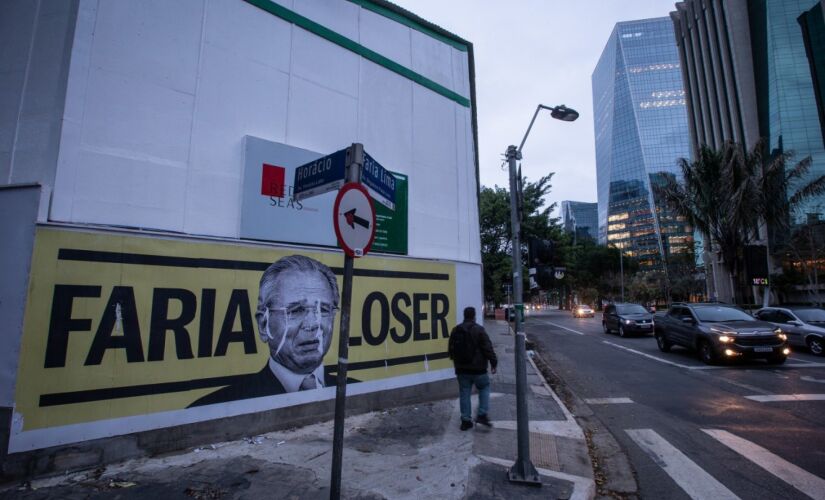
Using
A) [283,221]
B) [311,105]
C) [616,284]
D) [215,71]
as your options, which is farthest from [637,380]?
[616,284]

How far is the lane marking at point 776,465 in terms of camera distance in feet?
12.5

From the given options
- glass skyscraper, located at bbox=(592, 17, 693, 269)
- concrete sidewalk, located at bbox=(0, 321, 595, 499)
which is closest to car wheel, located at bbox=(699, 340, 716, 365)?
concrete sidewalk, located at bbox=(0, 321, 595, 499)

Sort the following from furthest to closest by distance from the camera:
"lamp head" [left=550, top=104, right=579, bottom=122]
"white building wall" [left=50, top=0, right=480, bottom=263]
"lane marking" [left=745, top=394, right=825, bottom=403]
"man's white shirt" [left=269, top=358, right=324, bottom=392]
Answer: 1. "lane marking" [left=745, top=394, right=825, bottom=403]
2. "lamp head" [left=550, top=104, right=579, bottom=122]
3. "man's white shirt" [left=269, top=358, right=324, bottom=392]
4. "white building wall" [left=50, top=0, right=480, bottom=263]

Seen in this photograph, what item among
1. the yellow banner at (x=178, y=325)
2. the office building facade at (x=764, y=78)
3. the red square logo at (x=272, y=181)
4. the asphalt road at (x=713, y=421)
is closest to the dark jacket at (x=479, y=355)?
the yellow banner at (x=178, y=325)

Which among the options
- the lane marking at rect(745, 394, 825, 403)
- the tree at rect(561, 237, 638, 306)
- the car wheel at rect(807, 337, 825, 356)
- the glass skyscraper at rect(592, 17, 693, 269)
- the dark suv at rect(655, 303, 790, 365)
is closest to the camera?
the lane marking at rect(745, 394, 825, 403)

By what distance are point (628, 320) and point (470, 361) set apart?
16106mm

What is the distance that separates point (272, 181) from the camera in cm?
598

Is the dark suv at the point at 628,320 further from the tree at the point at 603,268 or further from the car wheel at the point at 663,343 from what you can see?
the tree at the point at 603,268

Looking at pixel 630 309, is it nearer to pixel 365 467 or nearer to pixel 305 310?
pixel 305 310

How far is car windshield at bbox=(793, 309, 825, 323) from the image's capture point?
12945 millimetres

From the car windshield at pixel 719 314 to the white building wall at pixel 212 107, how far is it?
894cm

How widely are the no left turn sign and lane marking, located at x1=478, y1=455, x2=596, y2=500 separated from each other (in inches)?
122

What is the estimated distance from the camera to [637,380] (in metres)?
9.35

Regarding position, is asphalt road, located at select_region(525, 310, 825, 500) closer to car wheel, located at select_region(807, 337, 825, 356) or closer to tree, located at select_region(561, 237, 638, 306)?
car wheel, located at select_region(807, 337, 825, 356)
